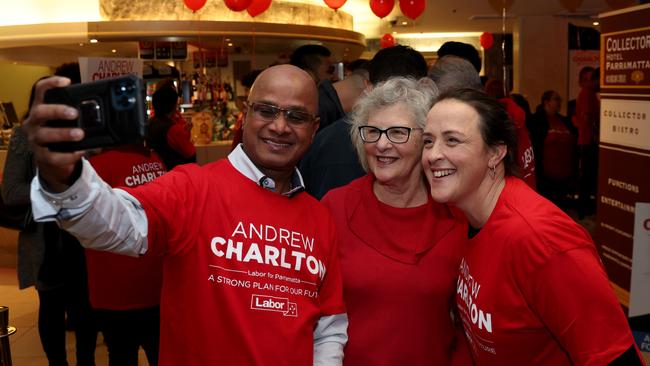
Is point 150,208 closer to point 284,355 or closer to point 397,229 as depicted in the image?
point 284,355

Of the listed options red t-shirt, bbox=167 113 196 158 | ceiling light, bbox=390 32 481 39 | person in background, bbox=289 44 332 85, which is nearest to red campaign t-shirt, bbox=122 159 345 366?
person in background, bbox=289 44 332 85

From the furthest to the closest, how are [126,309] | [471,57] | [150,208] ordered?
[471,57], [126,309], [150,208]

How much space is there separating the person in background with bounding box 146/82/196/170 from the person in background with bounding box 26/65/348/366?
354 centimetres

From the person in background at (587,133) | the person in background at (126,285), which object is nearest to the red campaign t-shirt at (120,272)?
the person in background at (126,285)

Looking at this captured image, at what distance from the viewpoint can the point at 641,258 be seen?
163 inches

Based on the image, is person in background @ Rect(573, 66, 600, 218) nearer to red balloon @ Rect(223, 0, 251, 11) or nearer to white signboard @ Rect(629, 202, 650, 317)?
A: white signboard @ Rect(629, 202, 650, 317)

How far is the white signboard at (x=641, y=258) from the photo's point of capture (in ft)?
13.5

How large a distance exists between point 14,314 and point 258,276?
173 inches

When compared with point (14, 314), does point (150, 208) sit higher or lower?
higher

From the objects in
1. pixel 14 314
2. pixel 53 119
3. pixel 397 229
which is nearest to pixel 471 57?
pixel 397 229

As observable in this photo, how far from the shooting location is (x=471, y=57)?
14.4ft

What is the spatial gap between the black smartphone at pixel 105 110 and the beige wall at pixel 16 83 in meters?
12.3

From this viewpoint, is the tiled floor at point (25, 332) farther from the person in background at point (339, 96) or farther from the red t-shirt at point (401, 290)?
the red t-shirt at point (401, 290)

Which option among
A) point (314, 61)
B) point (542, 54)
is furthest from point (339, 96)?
point (542, 54)
